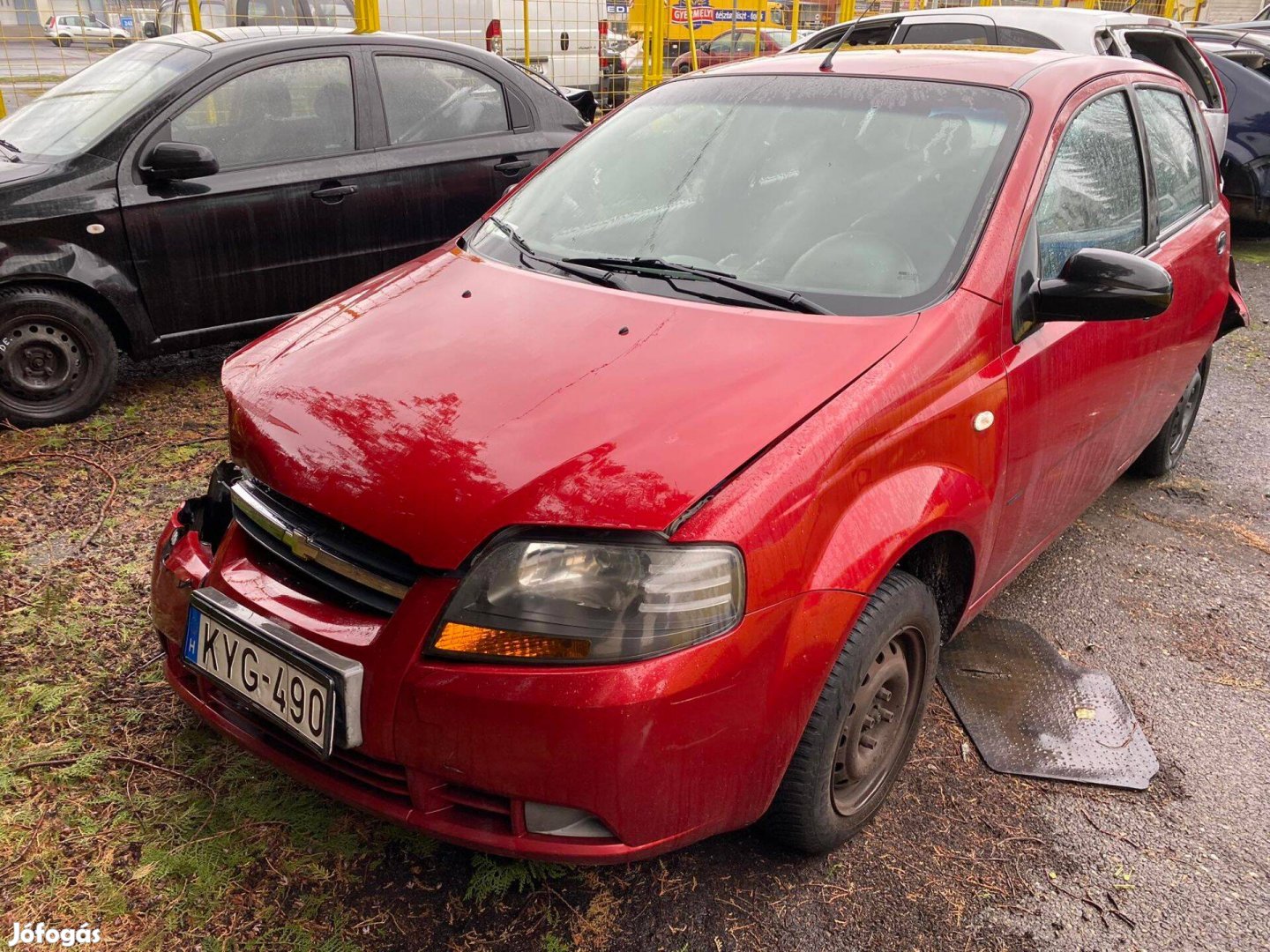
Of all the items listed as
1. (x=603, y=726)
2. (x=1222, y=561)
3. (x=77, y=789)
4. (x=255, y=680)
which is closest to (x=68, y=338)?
(x=77, y=789)

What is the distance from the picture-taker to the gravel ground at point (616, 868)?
2.00 meters

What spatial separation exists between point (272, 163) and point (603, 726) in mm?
3794

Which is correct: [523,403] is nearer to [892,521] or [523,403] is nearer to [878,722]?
[892,521]

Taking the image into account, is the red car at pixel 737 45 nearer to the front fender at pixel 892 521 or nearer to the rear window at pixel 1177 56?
the rear window at pixel 1177 56

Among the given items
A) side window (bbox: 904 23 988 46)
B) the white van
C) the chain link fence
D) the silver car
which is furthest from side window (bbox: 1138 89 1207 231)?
the white van

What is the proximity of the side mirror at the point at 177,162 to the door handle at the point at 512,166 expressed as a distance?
4.71 ft

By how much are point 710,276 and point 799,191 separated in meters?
0.37

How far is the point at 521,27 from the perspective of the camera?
11.6 metres

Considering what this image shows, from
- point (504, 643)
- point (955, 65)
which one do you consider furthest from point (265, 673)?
point (955, 65)

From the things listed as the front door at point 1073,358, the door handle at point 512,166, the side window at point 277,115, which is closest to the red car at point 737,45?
the door handle at point 512,166

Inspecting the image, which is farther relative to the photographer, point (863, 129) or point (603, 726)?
point (863, 129)

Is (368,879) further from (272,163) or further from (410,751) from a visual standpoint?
(272,163)

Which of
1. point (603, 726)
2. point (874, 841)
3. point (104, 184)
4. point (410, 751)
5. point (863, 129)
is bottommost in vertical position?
point (874, 841)

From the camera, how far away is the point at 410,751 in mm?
1749
